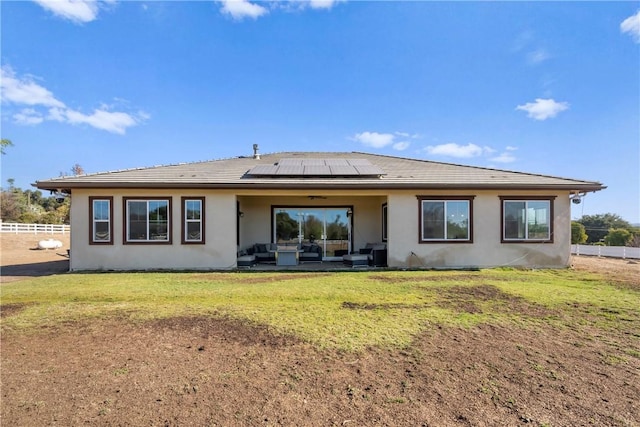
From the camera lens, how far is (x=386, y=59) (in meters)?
16.0

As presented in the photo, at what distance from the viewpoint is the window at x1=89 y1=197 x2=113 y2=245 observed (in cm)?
1163

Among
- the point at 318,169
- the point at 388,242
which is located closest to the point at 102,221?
the point at 318,169

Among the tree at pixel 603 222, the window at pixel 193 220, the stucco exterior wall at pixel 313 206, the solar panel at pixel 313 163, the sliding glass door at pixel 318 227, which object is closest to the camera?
the window at pixel 193 220

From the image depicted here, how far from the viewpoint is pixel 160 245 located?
11.7m

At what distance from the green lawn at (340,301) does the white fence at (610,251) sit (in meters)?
7.86

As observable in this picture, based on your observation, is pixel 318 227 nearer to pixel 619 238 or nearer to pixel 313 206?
pixel 313 206

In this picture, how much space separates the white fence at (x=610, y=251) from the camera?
15337 millimetres

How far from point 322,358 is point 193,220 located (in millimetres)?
9122

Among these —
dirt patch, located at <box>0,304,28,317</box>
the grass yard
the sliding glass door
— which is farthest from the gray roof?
dirt patch, located at <box>0,304,28,317</box>

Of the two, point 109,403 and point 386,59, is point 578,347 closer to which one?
point 109,403

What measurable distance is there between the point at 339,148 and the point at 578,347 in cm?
1670

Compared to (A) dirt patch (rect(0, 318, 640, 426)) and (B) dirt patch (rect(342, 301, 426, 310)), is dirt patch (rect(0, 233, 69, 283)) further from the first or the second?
(B) dirt patch (rect(342, 301, 426, 310))

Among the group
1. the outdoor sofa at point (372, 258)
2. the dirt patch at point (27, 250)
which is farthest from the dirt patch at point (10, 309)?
the dirt patch at point (27, 250)

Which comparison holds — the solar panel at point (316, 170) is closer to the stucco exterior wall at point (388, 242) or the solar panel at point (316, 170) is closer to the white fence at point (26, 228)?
the stucco exterior wall at point (388, 242)
